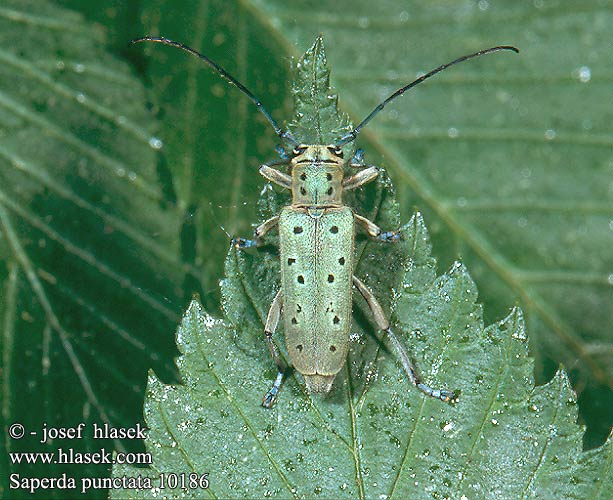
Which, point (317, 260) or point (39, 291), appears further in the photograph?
point (39, 291)

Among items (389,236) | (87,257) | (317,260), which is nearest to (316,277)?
(317,260)

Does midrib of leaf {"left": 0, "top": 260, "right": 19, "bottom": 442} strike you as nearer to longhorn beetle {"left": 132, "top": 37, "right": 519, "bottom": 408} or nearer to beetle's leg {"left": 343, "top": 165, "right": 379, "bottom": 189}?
longhorn beetle {"left": 132, "top": 37, "right": 519, "bottom": 408}

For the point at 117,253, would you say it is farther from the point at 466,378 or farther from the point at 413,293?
the point at 466,378

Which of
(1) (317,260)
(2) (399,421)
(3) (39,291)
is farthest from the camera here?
(3) (39,291)

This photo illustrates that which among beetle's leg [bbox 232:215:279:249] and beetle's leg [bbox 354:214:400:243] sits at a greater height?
beetle's leg [bbox 232:215:279:249]

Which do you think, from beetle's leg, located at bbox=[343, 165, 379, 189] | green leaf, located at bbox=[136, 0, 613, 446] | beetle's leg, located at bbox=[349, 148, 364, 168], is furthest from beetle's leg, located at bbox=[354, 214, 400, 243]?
green leaf, located at bbox=[136, 0, 613, 446]

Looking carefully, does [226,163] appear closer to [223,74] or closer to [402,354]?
[223,74]

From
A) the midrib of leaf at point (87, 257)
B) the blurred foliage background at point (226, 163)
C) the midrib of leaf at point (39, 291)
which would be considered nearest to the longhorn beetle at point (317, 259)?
the blurred foliage background at point (226, 163)
